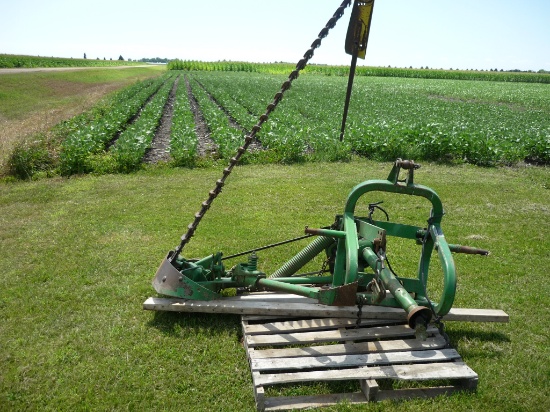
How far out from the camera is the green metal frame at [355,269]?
3729 millimetres

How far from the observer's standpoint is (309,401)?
335cm

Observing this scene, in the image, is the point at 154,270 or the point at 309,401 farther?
the point at 154,270

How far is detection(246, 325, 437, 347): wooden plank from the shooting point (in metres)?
3.87

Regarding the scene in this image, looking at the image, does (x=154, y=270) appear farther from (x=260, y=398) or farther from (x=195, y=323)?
(x=260, y=398)

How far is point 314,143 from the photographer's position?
1235cm

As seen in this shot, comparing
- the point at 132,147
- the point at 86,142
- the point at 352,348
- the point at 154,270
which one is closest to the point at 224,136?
the point at 132,147

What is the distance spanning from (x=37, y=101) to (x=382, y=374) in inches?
1105

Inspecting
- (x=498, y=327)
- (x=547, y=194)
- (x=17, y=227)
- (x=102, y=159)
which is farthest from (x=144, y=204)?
(x=547, y=194)

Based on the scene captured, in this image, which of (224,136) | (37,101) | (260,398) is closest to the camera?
(260,398)

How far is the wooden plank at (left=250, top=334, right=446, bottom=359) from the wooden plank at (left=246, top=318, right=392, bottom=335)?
243 mm

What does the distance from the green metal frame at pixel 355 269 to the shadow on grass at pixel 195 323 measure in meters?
0.26

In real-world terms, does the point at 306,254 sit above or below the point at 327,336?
above

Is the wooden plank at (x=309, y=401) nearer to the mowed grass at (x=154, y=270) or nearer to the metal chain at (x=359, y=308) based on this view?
the mowed grass at (x=154, y=270)

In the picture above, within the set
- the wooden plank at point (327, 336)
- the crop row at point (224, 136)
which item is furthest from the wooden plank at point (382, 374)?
the crop row at point (224, 136)
